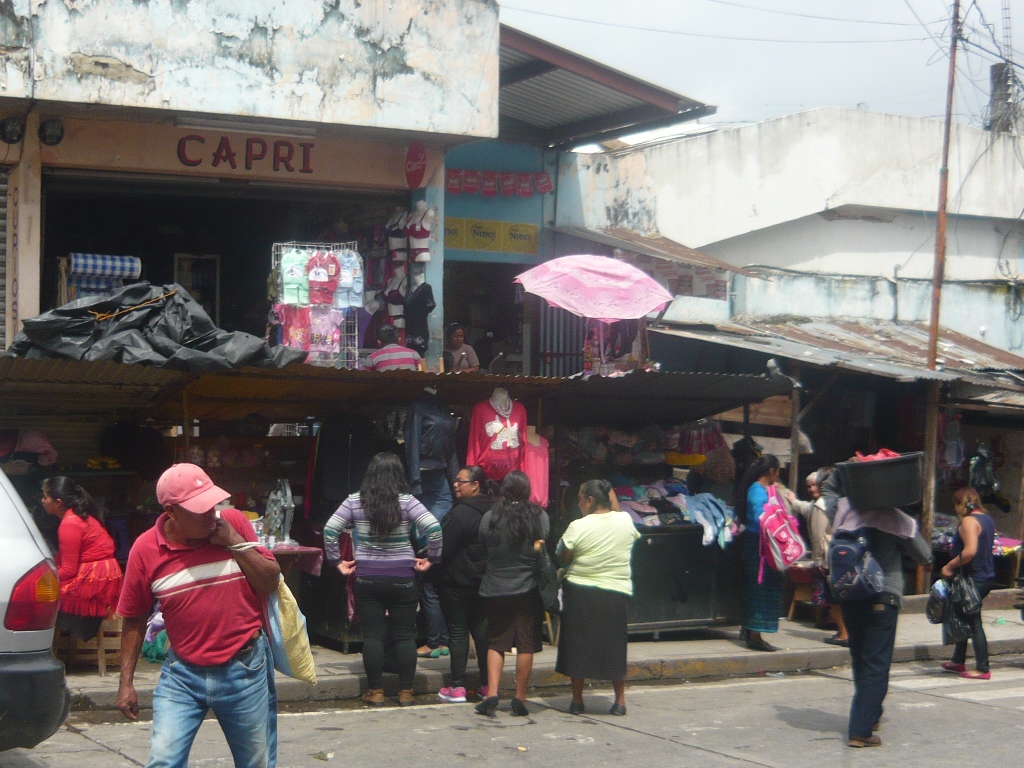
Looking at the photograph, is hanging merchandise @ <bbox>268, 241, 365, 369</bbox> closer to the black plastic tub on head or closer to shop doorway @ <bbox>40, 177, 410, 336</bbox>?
shop doorway @ <bbox>40, 177, 410, 336</bbox>

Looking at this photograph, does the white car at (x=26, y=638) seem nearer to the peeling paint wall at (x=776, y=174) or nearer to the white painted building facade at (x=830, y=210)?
the white painted building facade at (x=830, y=210)

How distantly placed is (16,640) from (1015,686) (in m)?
8.21

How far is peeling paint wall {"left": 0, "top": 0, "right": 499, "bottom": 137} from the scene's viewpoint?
1013cm

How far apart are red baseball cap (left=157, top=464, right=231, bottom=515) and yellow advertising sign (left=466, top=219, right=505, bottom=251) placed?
10.2 m

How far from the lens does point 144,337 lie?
27.3ft

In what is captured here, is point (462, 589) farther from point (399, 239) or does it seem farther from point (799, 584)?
point (799, 584)

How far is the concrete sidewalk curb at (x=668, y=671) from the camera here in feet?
25.7

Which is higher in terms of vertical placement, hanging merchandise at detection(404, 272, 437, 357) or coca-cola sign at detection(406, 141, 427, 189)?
coca-cola sign at detection(406, 141, 427, 189)

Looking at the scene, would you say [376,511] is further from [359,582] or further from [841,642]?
[841,642]

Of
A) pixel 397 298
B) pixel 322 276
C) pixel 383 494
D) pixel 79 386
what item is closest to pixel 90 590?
pixel 79 386

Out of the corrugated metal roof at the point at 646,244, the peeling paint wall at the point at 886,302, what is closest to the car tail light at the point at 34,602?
the corrugated metal roof at the point at 646,244

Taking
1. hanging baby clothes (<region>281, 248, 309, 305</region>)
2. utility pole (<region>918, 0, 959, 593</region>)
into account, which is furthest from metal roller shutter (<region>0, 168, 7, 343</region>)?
utility pole (<region>918, 0, 959, 593</region>)

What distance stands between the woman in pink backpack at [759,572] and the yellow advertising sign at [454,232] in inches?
208

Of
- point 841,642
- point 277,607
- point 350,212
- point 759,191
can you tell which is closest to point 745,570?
point 841,642
